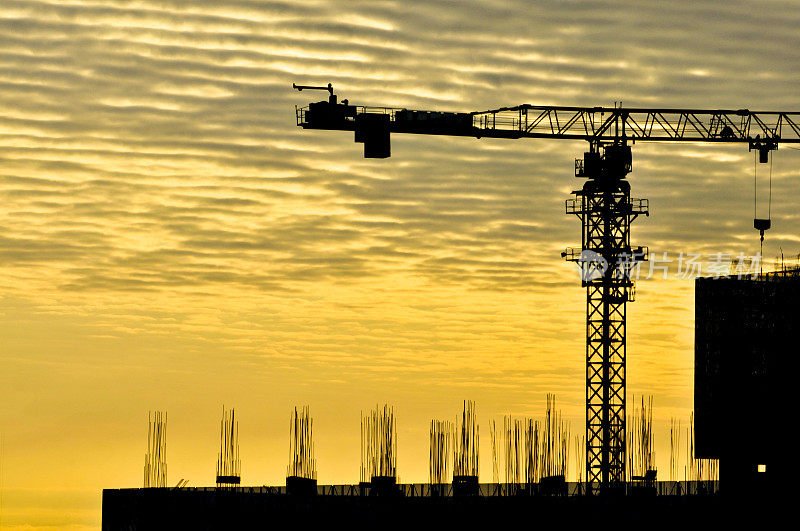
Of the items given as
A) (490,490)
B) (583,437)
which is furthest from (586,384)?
(490,490)

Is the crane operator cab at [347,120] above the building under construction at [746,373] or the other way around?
above

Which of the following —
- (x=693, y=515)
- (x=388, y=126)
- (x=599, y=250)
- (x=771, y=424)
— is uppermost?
(x=388, y=126)

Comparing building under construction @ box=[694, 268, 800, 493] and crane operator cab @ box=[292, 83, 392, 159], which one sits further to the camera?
crane operator cab @ box=[292, 83, 392, 159]

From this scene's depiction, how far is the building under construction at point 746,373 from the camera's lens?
99.3m

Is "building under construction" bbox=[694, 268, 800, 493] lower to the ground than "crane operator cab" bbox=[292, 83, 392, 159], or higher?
lower

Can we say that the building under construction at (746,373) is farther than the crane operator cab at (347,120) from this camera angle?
No

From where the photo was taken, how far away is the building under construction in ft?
326

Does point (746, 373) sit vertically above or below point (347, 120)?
below

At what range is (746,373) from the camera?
102938 millimetres

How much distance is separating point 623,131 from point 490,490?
149 ft

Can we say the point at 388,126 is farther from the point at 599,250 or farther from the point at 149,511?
the point at 149,511

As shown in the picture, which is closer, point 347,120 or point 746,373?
point 746,373

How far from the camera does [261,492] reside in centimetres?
9306

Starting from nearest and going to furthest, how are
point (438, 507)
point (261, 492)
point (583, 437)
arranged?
1. point (438, 507)
2. point (261, 492)
3. point (583, 437)
